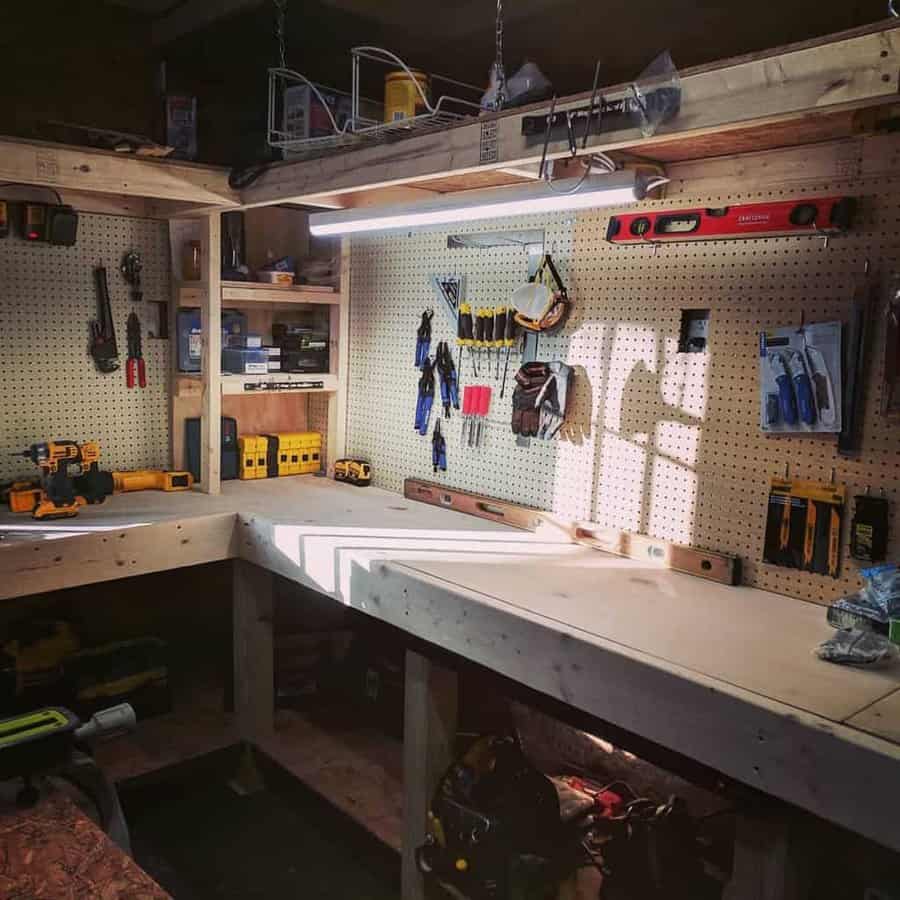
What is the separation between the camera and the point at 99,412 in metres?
3.18

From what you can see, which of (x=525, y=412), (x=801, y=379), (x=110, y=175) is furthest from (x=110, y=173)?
(x=801, y=379)

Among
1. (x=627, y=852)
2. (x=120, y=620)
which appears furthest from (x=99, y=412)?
(x=627, y=852)

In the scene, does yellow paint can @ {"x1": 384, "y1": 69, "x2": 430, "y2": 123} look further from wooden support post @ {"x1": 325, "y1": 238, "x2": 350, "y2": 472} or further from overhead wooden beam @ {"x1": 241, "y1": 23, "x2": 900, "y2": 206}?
wooden support post @ {"x1": 325, "y1": 238, "x2": 350, "y2": 472}

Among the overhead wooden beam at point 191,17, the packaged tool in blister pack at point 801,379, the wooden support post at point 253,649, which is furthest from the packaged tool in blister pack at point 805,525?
the overhead wooden beam at point 191,17

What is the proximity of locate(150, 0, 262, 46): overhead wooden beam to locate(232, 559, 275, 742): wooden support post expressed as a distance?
6.14 ft

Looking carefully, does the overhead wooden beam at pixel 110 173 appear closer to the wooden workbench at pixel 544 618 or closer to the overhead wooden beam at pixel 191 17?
the overhead wooden beam at pixel 191 17

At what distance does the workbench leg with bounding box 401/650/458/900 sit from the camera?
2.17 metres

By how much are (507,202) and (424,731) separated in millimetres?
1345

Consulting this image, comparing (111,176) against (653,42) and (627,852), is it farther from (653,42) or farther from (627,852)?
(627,852)

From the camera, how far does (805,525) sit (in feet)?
6.81

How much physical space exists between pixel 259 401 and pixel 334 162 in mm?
1334

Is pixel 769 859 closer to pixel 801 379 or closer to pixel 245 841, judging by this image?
pixel 801 379

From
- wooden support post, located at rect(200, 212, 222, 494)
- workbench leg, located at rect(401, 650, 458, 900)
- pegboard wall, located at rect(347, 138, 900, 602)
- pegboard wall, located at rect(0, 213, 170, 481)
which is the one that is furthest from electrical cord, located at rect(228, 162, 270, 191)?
workbench leg, located at rect(401, 650, 458, 900)

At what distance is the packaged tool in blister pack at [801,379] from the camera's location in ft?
6.54
